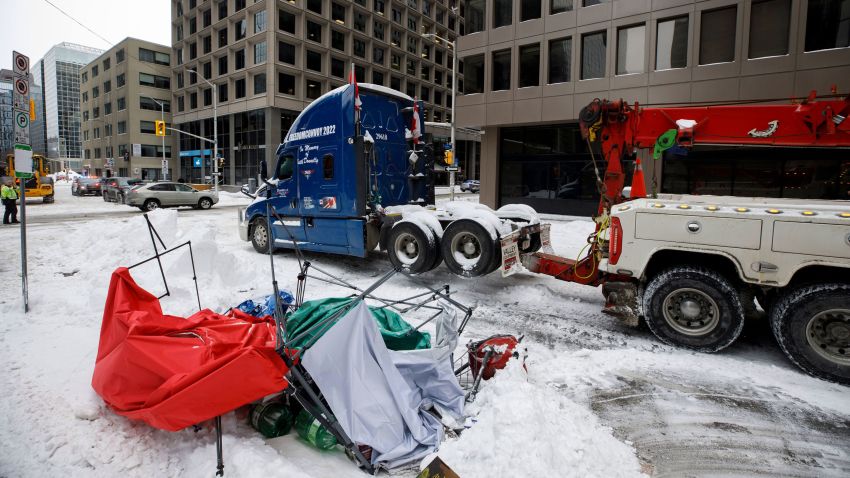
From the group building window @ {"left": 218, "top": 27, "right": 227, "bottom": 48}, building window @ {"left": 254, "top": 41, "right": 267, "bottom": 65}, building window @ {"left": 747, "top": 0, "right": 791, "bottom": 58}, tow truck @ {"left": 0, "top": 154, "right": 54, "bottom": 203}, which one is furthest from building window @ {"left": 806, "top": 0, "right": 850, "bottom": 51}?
building window @ {"left": 218, "top": 27, "right": 227, "bottom": 48}

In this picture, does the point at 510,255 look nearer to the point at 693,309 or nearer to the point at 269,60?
the point at 693,309

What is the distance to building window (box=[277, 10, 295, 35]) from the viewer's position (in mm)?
42281

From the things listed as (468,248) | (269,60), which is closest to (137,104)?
(269,60)

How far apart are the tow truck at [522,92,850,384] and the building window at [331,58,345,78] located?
44952 mm

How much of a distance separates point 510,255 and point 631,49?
690 inches

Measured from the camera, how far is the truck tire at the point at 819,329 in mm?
4449

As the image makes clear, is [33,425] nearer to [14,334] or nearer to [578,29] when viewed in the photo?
[14,334]

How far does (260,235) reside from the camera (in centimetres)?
1093

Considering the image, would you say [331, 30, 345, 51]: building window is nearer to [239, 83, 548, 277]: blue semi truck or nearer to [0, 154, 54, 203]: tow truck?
[0, 154, 54, 203]: tow truck

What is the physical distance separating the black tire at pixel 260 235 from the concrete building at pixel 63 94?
52.6 m

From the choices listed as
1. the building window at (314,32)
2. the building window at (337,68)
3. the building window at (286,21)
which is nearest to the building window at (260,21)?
the building window at (286,21)

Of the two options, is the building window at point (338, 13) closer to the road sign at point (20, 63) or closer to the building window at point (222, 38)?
the building window at point (222, 38)

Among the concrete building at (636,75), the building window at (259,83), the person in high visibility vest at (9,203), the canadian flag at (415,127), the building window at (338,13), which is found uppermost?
the building window at (338,13)

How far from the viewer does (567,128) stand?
73.0 feet
